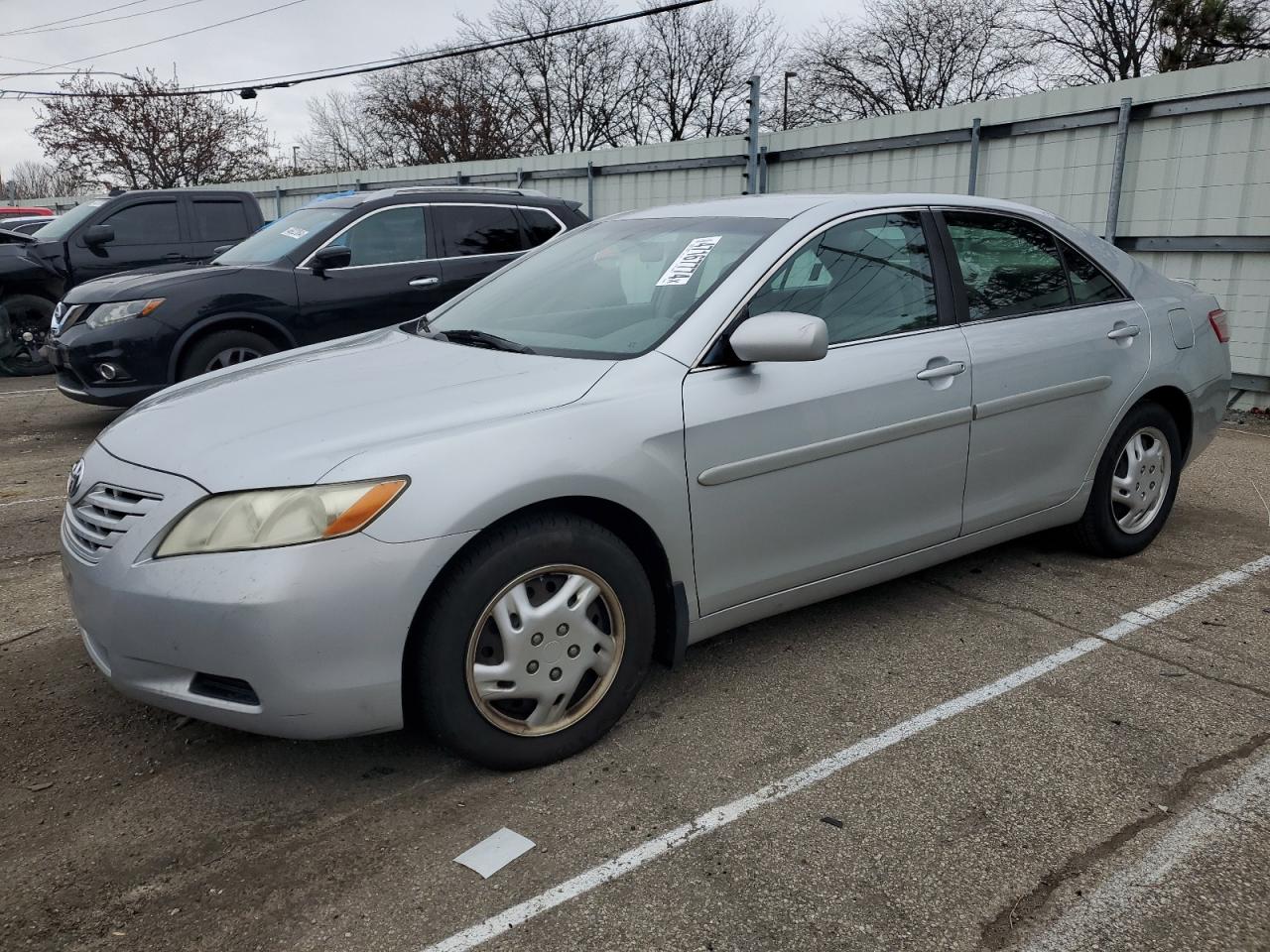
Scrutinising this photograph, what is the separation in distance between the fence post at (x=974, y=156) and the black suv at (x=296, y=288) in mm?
3978

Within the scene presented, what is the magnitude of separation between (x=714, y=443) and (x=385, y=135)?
4109 centimetres

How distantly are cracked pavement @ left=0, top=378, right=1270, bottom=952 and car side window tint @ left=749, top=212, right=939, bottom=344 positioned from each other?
119 centimetres

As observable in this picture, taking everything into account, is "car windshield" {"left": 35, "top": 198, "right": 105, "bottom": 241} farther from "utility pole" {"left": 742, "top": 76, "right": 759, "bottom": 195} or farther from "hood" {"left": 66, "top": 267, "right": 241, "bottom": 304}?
"utility pole" {"left": 742, "top": 76, "right": 759, "bottom": 195}

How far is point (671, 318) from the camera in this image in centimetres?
321

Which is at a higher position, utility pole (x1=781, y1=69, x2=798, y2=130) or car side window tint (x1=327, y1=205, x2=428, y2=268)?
utility pole (x1=781, y1=69, x2=798, y2=130)

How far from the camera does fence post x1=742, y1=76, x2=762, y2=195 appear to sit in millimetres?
11461

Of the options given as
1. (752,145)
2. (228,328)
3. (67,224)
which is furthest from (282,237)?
(752,145)

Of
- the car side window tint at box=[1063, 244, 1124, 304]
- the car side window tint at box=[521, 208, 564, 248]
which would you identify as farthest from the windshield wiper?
the car side window tint at box=[521, 208, 564, 248]

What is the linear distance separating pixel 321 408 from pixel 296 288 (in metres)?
5.24

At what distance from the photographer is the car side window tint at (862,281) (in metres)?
3.37

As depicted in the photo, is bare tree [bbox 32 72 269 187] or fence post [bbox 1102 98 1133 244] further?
bare tree [bbox 32 72 269 187]

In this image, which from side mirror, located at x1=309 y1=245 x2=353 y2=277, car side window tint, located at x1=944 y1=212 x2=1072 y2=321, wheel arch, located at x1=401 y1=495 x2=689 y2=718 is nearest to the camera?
wheel arch, located at x1=401 y1=495 x2=689 y2=718

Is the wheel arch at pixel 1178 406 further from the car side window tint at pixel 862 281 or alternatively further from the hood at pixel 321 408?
the hood at pixel 321 408

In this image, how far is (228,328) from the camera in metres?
7.59
